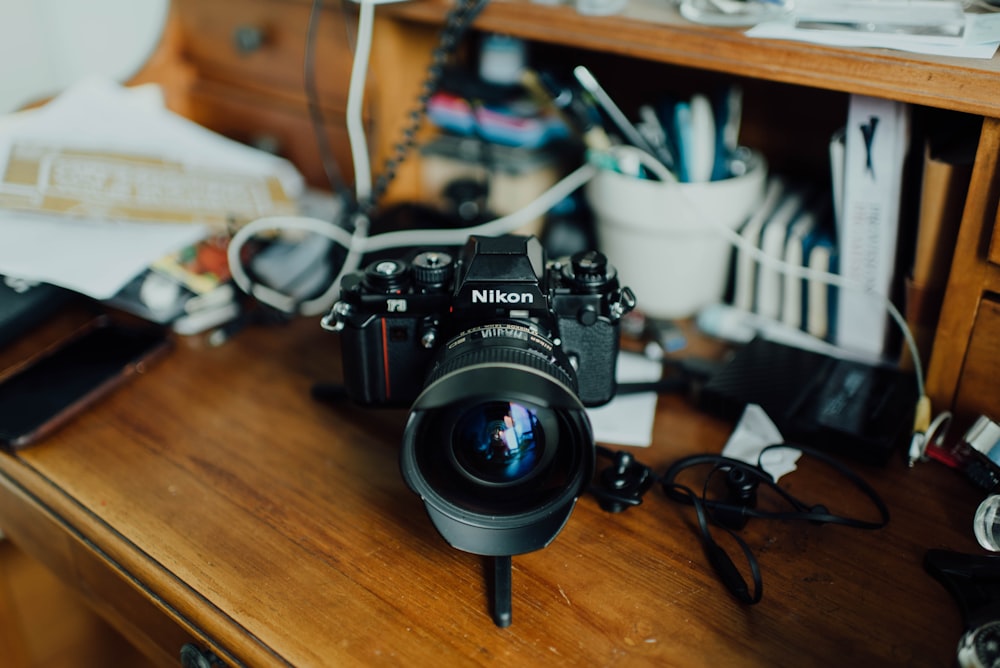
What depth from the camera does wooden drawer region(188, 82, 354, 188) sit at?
3.43 feet

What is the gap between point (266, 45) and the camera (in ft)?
3.49

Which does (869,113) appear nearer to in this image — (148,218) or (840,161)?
(840,161)

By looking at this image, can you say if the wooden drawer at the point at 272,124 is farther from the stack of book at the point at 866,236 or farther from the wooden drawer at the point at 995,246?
the wooden drawer at the point at 995,246

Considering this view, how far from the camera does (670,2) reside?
820mm

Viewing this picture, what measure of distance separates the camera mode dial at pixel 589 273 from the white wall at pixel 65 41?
0.88 meters

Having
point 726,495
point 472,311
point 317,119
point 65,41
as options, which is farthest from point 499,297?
point 65,41

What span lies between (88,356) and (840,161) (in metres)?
0.77

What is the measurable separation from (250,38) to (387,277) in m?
0.56

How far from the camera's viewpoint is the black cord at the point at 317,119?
3.25 feet

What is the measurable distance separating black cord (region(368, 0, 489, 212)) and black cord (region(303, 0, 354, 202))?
6 centimetres

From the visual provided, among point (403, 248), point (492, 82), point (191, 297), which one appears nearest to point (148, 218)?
point (191, 297)

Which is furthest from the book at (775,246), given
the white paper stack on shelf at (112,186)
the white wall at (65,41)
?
the white wall at (65,41)

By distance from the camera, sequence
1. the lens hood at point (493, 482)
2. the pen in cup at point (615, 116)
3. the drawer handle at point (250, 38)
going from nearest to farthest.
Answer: the lens hood at point (493, 482) → the pen in cup at point (615, 116) → the drawer handle at point (250, 38)

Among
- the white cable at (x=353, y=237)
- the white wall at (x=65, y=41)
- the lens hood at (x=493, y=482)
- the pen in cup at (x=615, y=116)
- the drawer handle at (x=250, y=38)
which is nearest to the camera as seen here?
the lens hood at (x=493, y=482)
